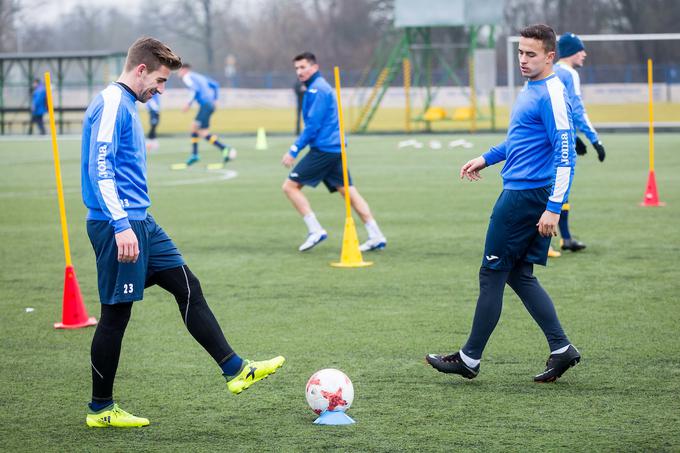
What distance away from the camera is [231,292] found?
9188 mm

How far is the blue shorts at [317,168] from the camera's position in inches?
443

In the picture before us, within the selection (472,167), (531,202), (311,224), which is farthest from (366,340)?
(311,224)

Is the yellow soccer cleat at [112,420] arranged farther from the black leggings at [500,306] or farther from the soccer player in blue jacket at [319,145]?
the soccer player in blue jacket at [319,145]

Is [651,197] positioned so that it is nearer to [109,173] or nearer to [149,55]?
[149,55]

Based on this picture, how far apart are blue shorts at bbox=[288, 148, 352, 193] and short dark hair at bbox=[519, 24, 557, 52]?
5479 mm

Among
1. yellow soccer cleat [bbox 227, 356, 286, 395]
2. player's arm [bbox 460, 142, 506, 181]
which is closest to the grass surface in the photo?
yellow soccer cleat [bbox 227, 356, 286, 395]

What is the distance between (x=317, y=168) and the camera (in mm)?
11242

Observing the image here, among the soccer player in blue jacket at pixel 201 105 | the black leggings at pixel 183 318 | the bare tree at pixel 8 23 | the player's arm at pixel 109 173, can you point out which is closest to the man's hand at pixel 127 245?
the player's arm at pixel 109 173

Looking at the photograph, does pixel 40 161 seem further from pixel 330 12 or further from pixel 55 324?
pixel 330 12

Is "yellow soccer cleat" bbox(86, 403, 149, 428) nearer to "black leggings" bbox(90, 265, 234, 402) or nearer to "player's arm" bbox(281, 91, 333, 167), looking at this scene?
"black leggings" bbox(90, 265, 234, 402)

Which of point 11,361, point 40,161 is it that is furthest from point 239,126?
point 11,361

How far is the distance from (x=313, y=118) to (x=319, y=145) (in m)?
0.31

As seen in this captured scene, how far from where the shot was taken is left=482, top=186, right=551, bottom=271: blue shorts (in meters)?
5.93

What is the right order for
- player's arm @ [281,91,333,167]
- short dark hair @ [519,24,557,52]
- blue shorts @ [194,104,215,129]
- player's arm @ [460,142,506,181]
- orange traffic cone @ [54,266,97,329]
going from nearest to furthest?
short dark hair @ [519,24,557,52] < player's arm @ [460,142,506,181] < orange traffic cone @ [54,266,97,329] < player's arm @ [281,91,333,167] < blue shorts @ [194,104,215,129]
